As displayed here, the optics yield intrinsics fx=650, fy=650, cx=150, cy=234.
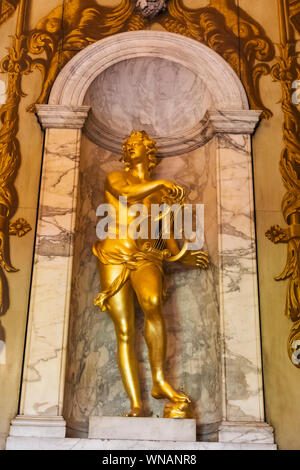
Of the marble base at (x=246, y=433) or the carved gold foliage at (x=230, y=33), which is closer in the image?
the marble base at (x=246, y=433)

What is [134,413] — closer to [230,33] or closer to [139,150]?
[139,150]

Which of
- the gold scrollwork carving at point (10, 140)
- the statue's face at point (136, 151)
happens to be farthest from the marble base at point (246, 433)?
the statue's face at point (136, 151)

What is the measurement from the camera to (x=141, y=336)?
21.7 feet

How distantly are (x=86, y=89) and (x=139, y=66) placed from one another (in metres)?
0.78

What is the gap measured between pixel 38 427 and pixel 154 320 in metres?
1.41

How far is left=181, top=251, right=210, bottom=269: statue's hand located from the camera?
6.46 m

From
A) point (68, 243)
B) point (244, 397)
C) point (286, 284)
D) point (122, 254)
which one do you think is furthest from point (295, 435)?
point (68, 243)

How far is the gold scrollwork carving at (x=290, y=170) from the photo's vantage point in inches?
239

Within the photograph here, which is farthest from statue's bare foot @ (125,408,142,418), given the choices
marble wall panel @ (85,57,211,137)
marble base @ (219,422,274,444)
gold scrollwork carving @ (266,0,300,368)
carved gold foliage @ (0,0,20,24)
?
carved gold foliage @ (0,0,20,24)

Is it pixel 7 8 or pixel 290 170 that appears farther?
pixel 7 8

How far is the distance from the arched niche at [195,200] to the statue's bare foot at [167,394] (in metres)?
0.35

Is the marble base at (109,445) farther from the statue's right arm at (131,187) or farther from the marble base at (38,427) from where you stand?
the statue's right arm at (131,187)

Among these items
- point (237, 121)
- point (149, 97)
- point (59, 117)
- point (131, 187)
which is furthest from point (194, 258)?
point (149, 97)

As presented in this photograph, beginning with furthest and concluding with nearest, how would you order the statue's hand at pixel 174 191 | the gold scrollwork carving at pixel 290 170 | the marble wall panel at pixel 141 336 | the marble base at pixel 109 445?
the statue's hand at pixel 174 191 < the marble wall panel at pixel 141 336 < the gold scrollwork carving at pixel 290 170 < the marble base at pixel 109 445
